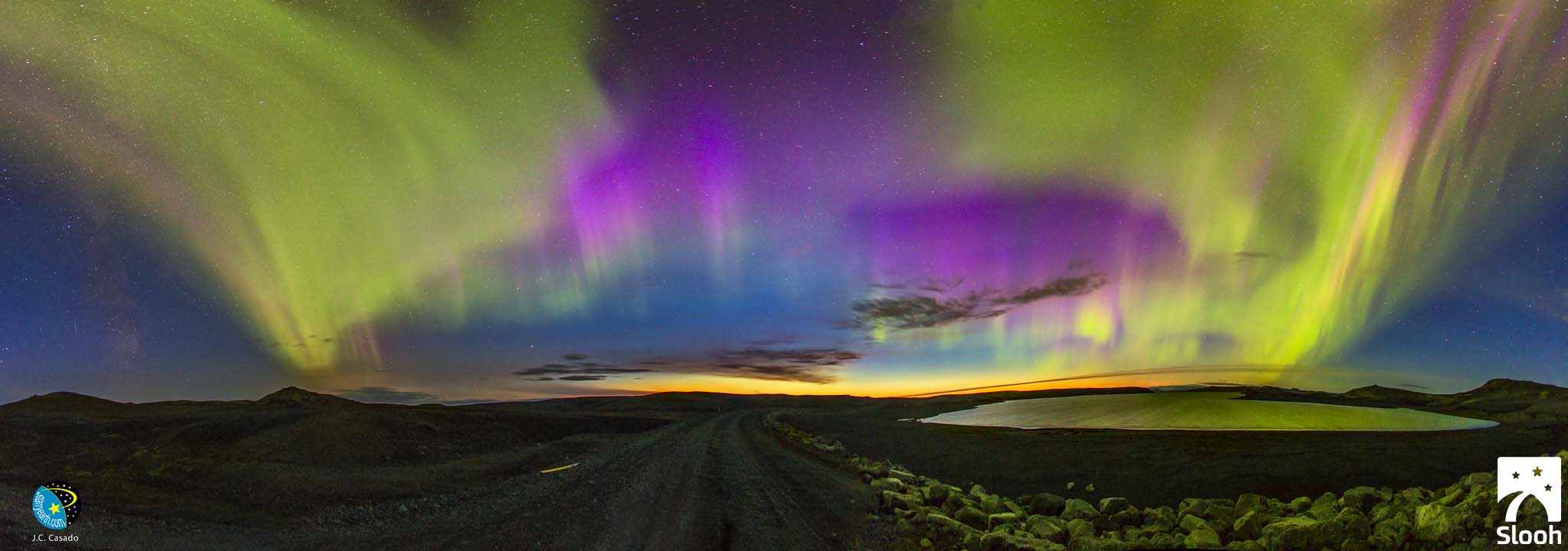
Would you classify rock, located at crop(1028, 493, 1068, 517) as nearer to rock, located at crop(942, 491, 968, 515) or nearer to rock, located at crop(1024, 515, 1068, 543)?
rock, located at crop(942, 491, 968, 515)

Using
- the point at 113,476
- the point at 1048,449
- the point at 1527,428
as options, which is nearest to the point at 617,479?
the point at 113,476

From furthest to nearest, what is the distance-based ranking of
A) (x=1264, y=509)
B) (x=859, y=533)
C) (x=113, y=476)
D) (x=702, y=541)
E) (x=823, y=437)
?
(x=823, y=437)
(x=113, y=476)
(x=1264, y=509)
(x=859, y=533)
(x=702, y=541)

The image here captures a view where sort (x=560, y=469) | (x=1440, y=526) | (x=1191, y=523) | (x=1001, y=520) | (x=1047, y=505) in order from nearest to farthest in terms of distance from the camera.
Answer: (x=1440, y=526), (x=1191, y=523), (x=1001, y=520), (x=1047, y=505), (x=560, y=469)

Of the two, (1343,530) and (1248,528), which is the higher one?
(1343,530)

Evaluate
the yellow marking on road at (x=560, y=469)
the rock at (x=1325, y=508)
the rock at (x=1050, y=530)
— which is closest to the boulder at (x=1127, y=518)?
the rock at (x=1050, y=530)

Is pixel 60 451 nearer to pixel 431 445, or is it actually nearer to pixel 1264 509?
pixel 431 445

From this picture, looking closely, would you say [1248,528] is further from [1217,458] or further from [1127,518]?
[1217,458]

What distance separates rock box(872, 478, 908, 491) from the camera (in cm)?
1550

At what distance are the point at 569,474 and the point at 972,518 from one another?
1127 centimetres

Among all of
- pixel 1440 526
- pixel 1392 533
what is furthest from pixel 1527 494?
pixel 1392 533

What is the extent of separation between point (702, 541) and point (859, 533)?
9.46ft

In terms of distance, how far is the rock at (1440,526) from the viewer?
882 cm

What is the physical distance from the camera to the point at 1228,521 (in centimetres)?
1091

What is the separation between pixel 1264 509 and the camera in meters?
12.0
